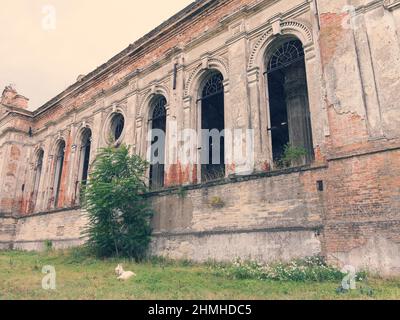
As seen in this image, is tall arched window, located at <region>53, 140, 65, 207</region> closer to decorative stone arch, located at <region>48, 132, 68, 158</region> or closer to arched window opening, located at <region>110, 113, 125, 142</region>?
decorative stone arch, located at <region>48, 132, 68, 158</region>

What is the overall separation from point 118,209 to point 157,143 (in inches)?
156

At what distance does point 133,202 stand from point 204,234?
294 cm

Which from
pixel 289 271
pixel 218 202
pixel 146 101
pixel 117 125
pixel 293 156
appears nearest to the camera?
pixel 289 271

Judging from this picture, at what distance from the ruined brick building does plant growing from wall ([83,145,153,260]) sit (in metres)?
0.58

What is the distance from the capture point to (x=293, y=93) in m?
12.1

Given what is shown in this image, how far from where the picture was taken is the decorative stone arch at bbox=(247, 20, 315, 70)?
9258mm

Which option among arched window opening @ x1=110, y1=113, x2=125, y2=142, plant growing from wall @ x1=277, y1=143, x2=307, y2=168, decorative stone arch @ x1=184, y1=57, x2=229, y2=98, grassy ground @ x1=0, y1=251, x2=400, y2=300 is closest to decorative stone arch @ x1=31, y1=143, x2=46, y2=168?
arched window opening @ x1=110, y1=113, x2=125, y2=142

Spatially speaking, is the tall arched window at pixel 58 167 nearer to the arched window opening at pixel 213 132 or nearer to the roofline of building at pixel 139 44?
the roofline of building at pixel 139 44

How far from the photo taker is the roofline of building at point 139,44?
12478 millimetres

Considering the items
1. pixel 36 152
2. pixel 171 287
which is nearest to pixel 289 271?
pixel 171 287

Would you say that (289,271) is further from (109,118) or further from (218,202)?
(109,118)

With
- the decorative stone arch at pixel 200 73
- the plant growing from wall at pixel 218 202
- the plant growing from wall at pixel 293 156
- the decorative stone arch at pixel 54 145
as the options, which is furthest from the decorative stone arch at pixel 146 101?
the decorative stone arch at pixel 54 145

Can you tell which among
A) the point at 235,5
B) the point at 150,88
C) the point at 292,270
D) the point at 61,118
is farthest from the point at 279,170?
the point at 61,118
